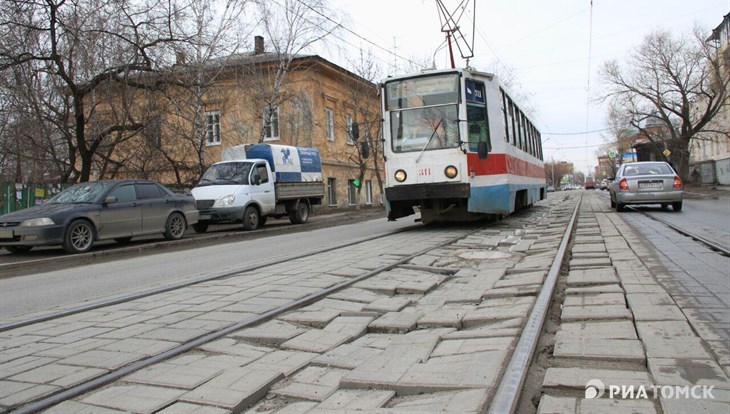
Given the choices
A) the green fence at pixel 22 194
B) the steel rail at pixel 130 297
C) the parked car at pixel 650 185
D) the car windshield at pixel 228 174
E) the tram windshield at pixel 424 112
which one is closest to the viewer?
the steel rail at pixel 130 297

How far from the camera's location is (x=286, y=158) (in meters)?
19.2

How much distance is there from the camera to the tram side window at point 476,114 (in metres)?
11.2

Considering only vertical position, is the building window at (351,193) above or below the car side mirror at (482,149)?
below

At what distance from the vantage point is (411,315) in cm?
471

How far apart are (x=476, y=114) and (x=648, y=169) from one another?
24.9ft

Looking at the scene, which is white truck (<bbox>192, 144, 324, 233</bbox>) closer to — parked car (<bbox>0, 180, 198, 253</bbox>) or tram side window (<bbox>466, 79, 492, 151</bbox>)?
parked car (<bbox>0, 180, 198, 253</bbox>)

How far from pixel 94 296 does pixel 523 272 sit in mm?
5248

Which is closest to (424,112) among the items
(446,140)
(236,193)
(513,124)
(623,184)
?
(446,140)

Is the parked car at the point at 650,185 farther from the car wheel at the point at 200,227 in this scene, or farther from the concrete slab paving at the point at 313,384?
the concrete slab paving at the point at 313,384

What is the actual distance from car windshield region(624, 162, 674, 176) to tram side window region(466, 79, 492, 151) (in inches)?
274

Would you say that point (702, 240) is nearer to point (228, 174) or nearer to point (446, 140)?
point (446, 140)

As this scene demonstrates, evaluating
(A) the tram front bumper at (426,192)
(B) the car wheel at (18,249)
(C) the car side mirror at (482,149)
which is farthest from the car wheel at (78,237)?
(C) the car side mirror at (482,149)

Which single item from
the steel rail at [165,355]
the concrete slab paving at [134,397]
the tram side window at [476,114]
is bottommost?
the concrete slab paving at [134,397]

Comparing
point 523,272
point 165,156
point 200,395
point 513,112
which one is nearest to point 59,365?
point 200,395
